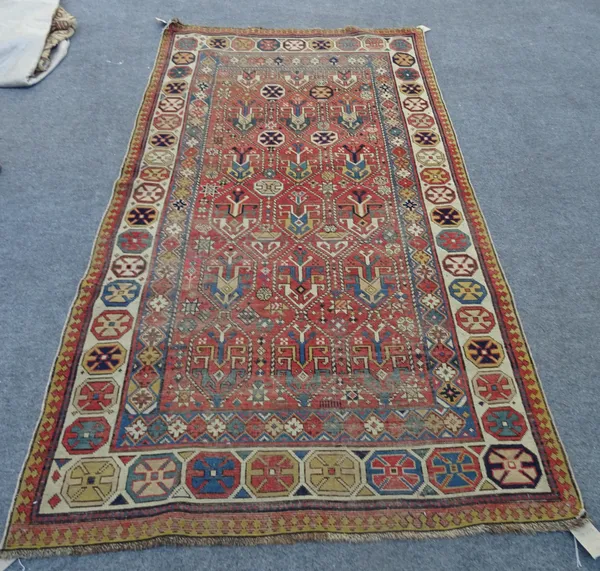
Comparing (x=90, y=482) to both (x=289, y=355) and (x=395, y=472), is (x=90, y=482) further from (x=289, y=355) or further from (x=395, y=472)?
(x=395, y=472)

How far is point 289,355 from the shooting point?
1.80 metres

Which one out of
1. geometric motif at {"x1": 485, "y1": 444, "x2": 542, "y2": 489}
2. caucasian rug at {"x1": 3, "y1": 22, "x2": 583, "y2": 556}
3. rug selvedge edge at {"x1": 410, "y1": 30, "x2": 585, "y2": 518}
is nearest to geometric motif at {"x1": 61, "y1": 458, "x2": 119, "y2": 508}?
caucasian rug at {"x1": 3, "y1": 22, "x2": 583, "y2": 556}

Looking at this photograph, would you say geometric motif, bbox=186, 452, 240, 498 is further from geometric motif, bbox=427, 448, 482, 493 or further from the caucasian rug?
geometric motif, bbox=427, 448, 482, 493

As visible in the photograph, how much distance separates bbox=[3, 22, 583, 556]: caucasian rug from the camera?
1.51m

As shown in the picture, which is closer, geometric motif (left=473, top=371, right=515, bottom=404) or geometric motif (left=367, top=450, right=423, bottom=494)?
geometric motif (left=367, top=450, right=423, bottom=494)

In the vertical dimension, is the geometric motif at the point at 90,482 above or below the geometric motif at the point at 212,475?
below

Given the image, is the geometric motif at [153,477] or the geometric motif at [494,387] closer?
the geometric motif at [153,477]

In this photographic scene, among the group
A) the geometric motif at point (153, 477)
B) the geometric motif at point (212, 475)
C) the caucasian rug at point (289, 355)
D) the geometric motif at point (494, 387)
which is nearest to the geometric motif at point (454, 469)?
the caucasian rug at point (289, 355)

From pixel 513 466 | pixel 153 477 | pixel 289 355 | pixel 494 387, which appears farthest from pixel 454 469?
pixel 153 477

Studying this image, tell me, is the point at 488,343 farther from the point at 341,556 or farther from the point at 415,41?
the point at 415,41

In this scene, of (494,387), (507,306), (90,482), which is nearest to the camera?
(90,482)

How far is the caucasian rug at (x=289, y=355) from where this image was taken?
4.94 feet

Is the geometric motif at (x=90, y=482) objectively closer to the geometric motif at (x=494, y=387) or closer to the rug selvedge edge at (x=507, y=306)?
the geometric motif at (x=494, y=387)

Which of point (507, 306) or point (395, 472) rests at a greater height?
point (507, 306)
